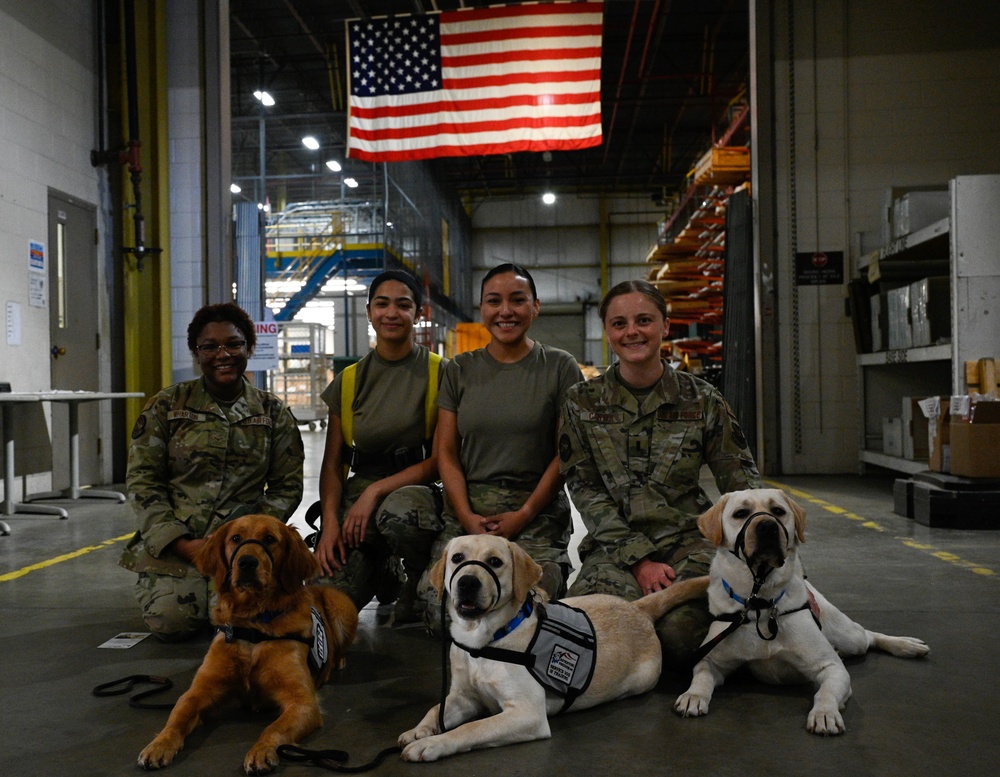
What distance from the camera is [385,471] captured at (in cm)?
361

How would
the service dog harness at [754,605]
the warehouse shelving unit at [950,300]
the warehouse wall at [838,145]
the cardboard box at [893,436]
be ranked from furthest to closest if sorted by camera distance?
1. the warehouse wall at [838,145]
2. the cardboard box at [893,436]
3. the warehouse shelving unit at [950,300]
4. the service dog harness at [754,605]

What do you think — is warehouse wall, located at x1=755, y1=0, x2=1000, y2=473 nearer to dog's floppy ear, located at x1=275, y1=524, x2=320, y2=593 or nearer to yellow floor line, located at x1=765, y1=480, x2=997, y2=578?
yellow floor line, located at x1=765, y1=480, x2=997, y2=578

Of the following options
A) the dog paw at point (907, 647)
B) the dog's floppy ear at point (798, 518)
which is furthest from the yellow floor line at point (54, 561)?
the dog paw at point (907, 647)

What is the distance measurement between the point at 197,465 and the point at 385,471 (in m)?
0.79

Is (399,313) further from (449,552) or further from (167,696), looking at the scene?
(167,696)

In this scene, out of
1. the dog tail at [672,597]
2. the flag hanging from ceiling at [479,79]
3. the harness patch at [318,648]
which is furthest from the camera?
the flag hanging from ceiling at [479,79]

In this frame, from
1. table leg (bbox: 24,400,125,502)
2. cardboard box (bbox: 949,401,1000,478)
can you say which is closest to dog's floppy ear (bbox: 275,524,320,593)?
cardboard box (bbox: 949,401,1000,478)

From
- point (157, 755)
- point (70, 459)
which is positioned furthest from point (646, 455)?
point (70, 459)

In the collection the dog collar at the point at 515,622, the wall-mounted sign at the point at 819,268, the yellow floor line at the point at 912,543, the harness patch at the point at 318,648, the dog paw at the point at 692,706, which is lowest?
the yellow floor line at the point at 912,543

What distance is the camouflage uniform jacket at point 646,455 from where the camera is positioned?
3.05 m

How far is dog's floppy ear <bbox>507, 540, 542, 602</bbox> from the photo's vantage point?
221 centimetres

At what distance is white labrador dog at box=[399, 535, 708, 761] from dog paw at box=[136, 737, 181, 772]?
596 millimetres

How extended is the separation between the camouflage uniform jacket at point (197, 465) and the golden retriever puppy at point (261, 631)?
2.81ft

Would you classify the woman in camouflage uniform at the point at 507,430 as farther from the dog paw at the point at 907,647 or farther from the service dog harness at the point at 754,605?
the dog paw at the point at 907,647
